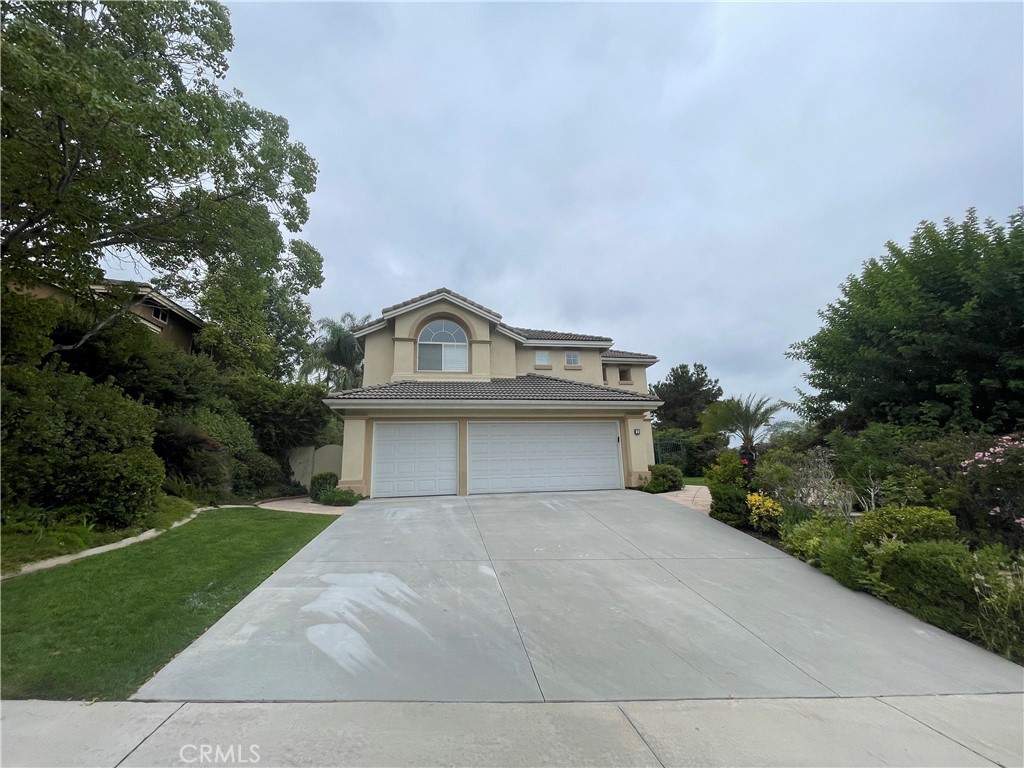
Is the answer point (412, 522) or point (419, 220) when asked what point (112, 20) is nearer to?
point (419, 220)

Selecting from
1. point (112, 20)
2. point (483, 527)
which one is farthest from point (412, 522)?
point (112, 20)

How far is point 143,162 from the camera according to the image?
6145 mm

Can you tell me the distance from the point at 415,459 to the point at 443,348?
4733 millimetres

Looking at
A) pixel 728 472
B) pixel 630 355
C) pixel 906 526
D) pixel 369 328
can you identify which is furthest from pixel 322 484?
pixel 630 355

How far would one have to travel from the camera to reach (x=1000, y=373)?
832 centimetres

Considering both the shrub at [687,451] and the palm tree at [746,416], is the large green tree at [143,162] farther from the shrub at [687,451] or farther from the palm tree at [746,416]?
the shrub at [687,451]

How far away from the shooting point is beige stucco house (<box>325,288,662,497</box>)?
1270cm

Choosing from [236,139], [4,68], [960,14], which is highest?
[960,14]

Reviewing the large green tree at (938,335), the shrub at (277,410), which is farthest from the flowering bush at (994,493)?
the shrub at (277,410)

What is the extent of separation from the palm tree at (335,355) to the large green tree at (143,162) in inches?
578

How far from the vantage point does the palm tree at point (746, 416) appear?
9.08m

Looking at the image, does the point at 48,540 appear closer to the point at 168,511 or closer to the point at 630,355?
the point at 168,511

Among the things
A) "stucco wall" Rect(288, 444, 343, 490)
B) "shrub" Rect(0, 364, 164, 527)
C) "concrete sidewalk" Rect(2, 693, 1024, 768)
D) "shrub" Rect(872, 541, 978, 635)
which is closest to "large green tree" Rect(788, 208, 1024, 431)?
"shrub" Rect(872, 541, 978, 635)

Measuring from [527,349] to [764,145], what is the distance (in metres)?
10.6
